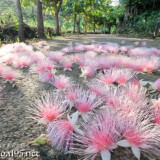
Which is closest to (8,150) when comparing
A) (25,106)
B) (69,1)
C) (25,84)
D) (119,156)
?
(25,106)

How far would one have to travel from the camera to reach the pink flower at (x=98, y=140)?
24.0 inches

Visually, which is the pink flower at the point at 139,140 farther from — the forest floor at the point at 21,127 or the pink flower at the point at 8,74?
the pink flower at the point at 8,74

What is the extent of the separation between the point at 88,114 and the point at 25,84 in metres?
0.84

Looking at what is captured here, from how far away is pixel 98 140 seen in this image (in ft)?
2.03

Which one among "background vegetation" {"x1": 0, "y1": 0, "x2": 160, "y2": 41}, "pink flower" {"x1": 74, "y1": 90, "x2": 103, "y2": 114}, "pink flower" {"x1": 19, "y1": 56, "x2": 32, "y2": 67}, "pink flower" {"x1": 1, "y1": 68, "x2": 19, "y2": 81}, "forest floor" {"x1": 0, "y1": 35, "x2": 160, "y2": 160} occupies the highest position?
"background vegetation" {"x1": 0, "y1": 0, "x2": 160, "y2": 41}

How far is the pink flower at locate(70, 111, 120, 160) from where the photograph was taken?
61 centimetres

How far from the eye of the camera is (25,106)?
1042mm

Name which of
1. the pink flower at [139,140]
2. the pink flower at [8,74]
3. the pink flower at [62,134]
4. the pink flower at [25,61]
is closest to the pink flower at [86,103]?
the pink flower at [62,134]

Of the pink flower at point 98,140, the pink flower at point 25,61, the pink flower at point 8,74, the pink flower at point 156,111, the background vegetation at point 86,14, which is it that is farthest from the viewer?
the background vegetation at point 86,14

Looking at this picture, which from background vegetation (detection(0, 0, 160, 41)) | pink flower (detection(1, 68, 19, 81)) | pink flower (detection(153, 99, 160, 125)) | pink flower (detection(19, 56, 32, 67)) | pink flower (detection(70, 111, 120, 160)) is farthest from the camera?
background vegetation (detection(0, 0, 160, 41))

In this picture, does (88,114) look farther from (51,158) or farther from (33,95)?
(33,95)

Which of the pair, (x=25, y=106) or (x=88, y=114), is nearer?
→ (x=88, y=114)

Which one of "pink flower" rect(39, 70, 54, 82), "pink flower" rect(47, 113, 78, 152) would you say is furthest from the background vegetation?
"pink flower" rect(47, 113, 78, 152)

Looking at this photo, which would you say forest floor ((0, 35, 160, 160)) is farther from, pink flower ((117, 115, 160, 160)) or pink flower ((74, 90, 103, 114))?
pink flower ((74, 90, 103, 114))
